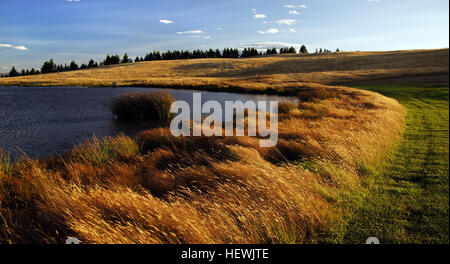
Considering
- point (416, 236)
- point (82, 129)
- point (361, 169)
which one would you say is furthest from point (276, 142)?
point (82, 129)

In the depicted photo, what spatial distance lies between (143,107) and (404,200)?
15.1m

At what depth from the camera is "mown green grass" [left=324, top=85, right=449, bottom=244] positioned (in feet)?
13.5

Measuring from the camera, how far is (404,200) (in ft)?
17.2

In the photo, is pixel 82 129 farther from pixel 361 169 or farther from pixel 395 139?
pixel 395 139

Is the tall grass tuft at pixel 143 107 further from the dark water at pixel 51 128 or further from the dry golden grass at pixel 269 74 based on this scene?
the dry golden grass at pixel 269 74

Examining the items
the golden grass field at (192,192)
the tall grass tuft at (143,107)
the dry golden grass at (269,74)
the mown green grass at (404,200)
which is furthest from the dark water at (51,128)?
the dry golden grass at (269,74)

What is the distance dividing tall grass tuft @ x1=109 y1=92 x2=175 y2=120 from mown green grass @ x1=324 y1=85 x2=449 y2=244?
1300 centimetres

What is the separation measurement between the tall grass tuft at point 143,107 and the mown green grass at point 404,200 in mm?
13004

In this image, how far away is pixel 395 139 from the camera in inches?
396

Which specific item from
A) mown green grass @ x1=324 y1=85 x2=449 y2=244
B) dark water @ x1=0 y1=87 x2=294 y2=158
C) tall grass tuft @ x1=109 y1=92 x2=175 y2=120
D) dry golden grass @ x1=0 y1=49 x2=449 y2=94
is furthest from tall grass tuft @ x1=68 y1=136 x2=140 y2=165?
dry golden grass @ x1=0 y1=49 x2=449 y2=94

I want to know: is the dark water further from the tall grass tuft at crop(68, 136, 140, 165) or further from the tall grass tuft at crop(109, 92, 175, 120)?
the tall grass tuft at crop(68, 136, 140, 165)

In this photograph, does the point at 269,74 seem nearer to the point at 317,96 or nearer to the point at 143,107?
the point at 317,96

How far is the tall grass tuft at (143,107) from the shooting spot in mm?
16953
